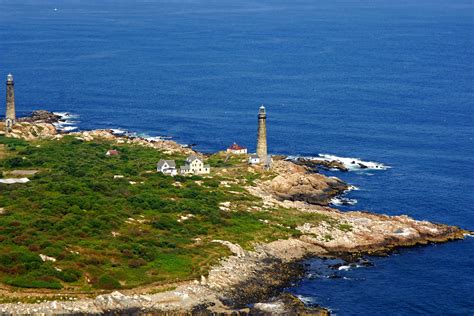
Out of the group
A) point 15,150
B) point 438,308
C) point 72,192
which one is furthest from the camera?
point 15,150

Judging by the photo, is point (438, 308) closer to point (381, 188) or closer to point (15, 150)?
point (381, 188)

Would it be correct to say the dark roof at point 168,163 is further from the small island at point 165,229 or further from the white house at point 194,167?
the white house at point 194,167

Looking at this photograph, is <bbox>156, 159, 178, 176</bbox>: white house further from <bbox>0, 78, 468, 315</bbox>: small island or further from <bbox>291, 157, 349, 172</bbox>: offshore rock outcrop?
<bbox>291, 157, 349, 172</bbox>: offshore rock outcrop

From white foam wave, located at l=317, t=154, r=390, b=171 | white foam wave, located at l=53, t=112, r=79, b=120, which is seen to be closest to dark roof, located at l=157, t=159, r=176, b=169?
white foam wave, located at l=317, t=154, r=390, b=171

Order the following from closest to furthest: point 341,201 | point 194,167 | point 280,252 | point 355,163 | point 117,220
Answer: point 280,252 < point 117,220 < point 341,201 < point 194,167 < point 355,163

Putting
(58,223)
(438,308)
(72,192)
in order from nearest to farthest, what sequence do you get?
(438,308) < (58,223) < (72,192)

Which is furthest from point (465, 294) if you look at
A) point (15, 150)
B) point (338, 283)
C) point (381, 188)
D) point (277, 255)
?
point (15, 150)

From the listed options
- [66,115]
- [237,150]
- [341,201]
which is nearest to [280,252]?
[341,201]

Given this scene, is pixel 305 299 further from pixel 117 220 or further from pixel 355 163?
pixel 355 163
